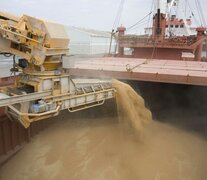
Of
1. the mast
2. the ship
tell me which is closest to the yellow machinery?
the ship

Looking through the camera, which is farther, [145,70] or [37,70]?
[145,70]

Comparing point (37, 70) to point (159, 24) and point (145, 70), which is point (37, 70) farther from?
point (159, 24)

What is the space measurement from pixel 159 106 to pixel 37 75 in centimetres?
622

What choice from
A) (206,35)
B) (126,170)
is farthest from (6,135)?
(206,35)

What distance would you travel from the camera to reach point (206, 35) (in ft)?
48.5

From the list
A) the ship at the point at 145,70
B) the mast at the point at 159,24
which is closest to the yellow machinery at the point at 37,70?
the ship at the point at 145,70

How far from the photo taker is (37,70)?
5.21m

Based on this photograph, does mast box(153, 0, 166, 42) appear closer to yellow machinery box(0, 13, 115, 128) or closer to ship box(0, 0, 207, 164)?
ship box(0, 0, 207, 164)

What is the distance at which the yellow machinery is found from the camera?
4812 mm

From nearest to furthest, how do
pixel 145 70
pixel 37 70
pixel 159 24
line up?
pixel 37 70, pixel 145 70, pixel 159 24

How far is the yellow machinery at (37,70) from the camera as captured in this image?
4812 millimetres

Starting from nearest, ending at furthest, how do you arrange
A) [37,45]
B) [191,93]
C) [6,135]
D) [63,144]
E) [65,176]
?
[37,45] → [65,176] → [6,135] → [63,144] → [191,93]

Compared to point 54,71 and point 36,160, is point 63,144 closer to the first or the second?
point 36,160

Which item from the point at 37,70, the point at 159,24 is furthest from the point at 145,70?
the point at 159,24
